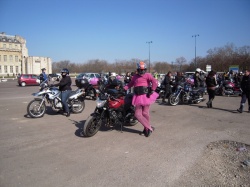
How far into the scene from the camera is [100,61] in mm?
106562

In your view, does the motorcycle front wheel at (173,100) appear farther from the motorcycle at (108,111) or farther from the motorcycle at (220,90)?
the motorcycle at (220,90)

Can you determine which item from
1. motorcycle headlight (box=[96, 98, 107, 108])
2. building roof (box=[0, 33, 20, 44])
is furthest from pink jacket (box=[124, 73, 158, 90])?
building roof (box=[0, 33, 20, 44])

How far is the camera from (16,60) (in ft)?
322

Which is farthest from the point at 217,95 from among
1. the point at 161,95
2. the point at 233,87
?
the point at 161,95

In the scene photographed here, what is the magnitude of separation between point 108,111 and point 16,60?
105m

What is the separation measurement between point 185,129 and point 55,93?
5.06 meters

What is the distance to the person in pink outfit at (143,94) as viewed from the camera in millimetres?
5859

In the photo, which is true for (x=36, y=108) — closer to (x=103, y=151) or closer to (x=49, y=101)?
(x=49, y=101)

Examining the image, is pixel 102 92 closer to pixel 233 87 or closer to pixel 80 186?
pixel 80 186

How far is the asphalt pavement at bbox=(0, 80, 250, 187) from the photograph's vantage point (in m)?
3.69

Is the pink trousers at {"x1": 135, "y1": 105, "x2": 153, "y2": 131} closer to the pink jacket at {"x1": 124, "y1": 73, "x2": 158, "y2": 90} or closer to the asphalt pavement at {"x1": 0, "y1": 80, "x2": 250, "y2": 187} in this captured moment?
the asphalt pavement at {"x1": 0, "y1": 80, "x2": 250, "y2": 187}

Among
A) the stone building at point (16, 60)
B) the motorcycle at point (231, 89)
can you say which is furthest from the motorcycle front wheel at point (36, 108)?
the stone building at point (16, 60)

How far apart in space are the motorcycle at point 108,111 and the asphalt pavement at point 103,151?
30 centimetres

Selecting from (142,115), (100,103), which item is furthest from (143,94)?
(100,103)
